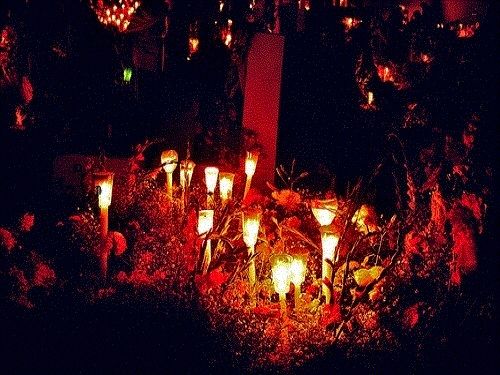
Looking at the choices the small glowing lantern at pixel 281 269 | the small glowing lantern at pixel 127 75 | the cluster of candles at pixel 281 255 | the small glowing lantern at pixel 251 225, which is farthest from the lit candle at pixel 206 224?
the small glowing lantern at pixel 127 75

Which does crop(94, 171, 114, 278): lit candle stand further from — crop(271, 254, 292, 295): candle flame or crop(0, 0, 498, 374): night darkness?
crop(271, 254, 292, 295): candle flame

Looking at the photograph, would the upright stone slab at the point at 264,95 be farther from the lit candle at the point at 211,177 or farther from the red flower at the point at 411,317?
the red flower at the point at 411,317

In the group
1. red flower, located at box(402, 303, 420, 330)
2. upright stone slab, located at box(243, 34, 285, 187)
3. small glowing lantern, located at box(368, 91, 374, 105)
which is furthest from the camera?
small glowing lantern, located at box(368, 91, 374, 105)

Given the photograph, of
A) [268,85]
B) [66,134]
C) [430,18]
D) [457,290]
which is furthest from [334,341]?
[66,134]

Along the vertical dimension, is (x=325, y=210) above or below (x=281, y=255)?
above

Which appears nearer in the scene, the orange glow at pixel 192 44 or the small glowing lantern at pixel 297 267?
the small glowing lantern at pixel 297 267

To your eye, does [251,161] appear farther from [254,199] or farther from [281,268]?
[281,268]

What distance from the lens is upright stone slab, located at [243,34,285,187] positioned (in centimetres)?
824

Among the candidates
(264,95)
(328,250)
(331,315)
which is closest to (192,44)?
(264,95)

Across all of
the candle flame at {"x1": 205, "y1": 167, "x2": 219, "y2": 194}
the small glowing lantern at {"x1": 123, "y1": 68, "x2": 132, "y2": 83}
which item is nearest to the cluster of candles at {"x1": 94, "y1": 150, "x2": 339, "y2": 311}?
the candle flame at {"x1": 205, "y1": 167, "x2": 219, "y2": 194}

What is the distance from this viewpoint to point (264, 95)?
8359mm

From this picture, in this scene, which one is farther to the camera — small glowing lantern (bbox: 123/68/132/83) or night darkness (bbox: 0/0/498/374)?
small glowing lantern (bbox: 123/68/132/83)

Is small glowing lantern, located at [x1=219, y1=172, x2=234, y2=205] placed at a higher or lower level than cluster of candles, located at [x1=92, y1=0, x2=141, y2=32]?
lower

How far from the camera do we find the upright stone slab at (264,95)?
8242 millimetres
